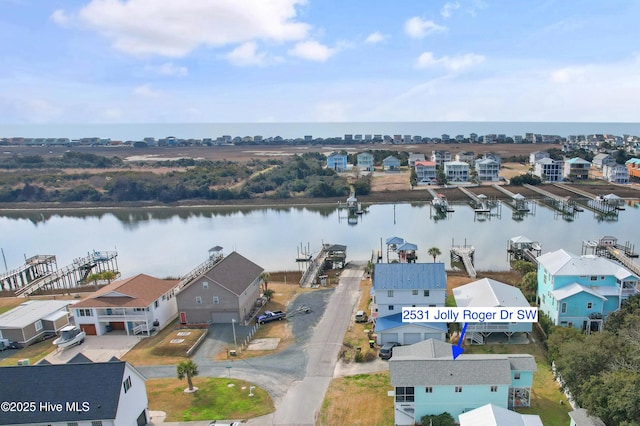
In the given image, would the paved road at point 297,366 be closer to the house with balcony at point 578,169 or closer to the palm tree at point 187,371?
the palm tree at point 187,371

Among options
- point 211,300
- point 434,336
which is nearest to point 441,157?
point 434,336

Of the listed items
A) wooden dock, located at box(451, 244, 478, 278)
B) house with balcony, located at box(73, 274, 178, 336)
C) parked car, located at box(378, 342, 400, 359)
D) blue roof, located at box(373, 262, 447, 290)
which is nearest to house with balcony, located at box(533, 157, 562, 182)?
wooden dock, located at box(451, 244, 478, 278)

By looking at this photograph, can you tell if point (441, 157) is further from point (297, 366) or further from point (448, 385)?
point (448, 385)

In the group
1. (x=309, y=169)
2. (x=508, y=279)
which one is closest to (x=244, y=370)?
(x=508, y=279)

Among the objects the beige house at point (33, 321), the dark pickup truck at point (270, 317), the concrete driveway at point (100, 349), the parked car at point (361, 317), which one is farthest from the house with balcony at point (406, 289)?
the beige house at point (33, 321)

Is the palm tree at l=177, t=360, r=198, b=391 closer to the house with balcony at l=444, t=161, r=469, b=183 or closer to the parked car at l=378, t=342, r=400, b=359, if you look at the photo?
the parked car at l=378, t=342, r=400, b=359
